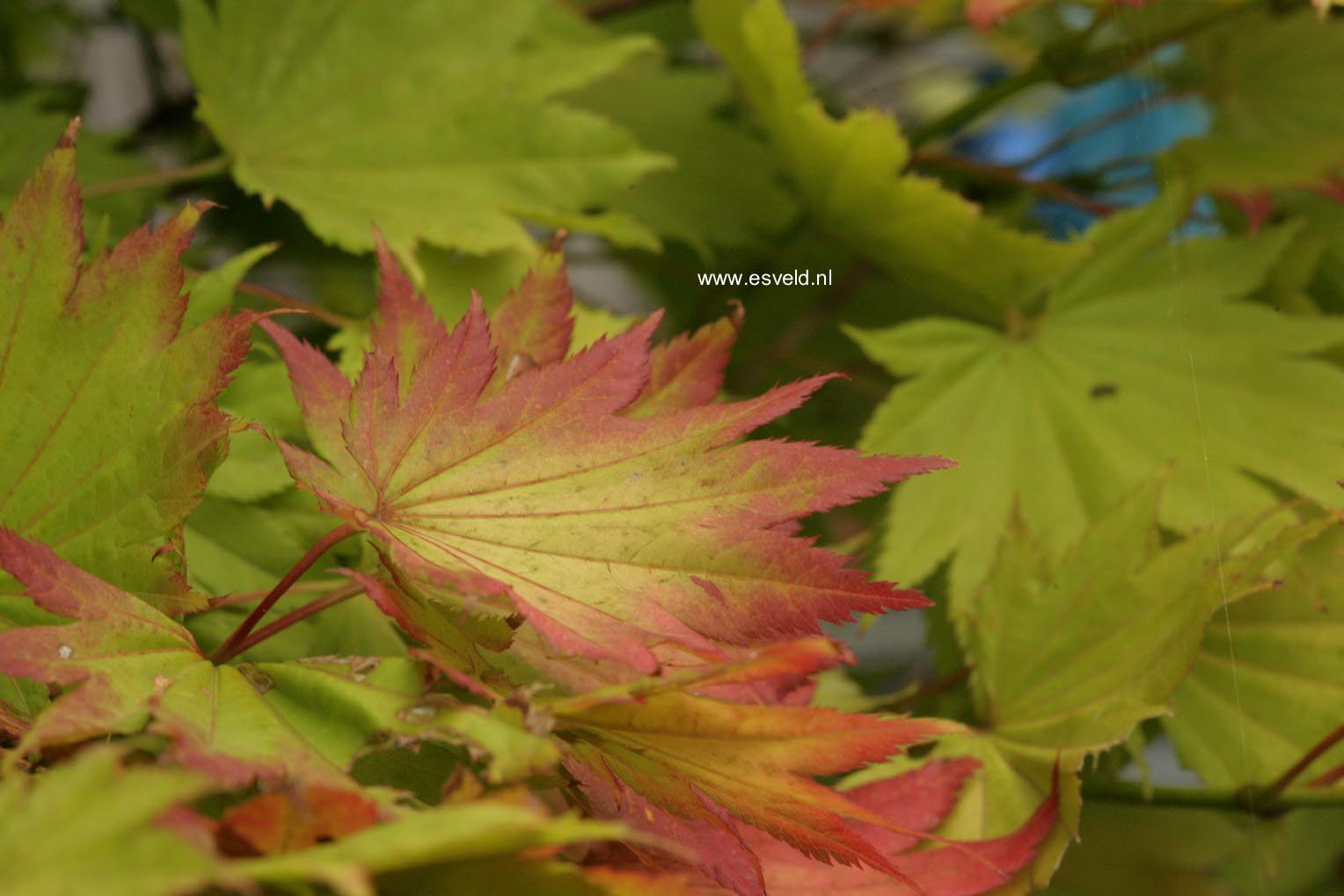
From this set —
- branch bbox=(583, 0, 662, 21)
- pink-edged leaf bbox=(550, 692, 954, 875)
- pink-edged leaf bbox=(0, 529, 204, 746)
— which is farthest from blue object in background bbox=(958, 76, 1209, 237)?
pink-edged leaf bbox=(0, 529, 204, 746)

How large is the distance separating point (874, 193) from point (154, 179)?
1.18 feet

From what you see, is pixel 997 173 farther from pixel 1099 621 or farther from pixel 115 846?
pixel 115 846

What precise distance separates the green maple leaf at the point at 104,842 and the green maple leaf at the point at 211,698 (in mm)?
49

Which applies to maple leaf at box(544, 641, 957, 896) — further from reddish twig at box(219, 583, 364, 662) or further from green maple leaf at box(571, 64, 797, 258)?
green maple leaf at box(571, 64, 797, 258)

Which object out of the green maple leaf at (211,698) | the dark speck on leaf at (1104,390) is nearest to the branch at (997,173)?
the dark speck on leaf at (1104,390)

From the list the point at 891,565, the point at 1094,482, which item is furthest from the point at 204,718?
the point at 1094,482

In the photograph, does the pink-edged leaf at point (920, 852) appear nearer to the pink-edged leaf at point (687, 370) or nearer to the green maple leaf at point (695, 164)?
the pink-edged leaf at point (687, 370)

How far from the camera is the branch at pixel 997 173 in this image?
0.59 meters

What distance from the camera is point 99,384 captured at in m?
0.31

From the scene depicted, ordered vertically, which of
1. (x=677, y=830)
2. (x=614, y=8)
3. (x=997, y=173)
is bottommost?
(x=677, y=830)

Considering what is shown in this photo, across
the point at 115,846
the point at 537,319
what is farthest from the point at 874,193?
the point at 115,846

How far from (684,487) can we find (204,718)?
14cm

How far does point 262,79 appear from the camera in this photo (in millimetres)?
526

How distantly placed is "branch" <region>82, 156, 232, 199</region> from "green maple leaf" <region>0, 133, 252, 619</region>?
0.21 metres
